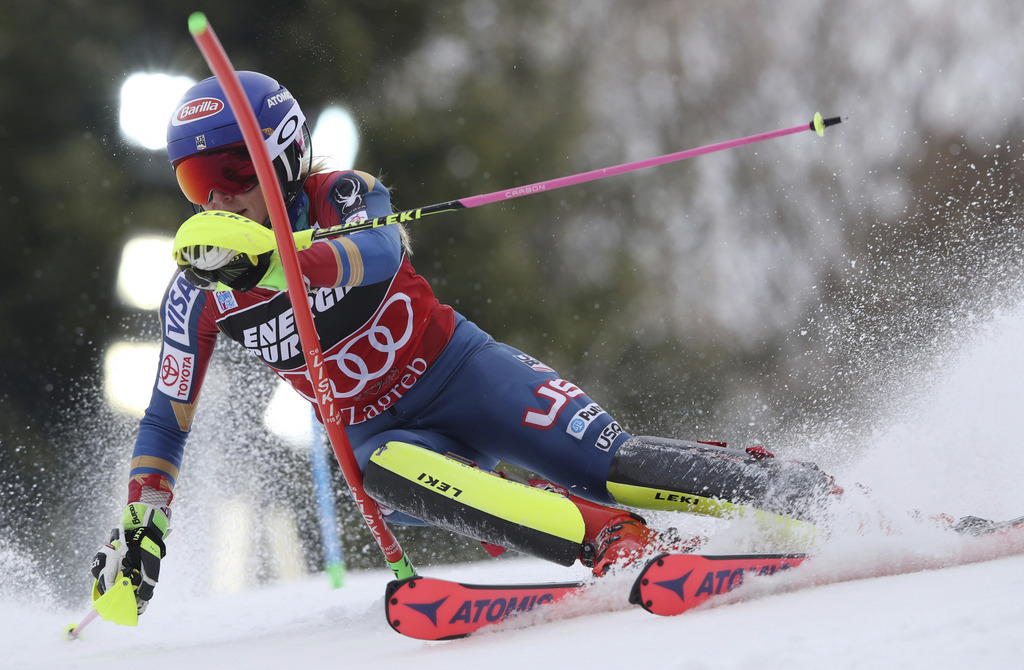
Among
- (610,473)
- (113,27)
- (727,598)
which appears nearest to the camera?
(727,598)

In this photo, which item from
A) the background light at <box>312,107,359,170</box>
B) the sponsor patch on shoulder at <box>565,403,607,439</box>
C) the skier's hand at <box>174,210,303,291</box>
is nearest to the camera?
the skier's hand at <box>174,210,303,291</box>

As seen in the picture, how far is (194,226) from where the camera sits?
4.14ft

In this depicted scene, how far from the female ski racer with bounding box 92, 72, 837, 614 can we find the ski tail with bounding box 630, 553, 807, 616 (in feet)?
0.61

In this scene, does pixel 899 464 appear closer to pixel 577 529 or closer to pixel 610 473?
pixel 610 473

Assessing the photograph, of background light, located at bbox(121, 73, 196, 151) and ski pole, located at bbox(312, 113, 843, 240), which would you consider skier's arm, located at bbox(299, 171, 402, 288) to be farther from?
background light, located at bbox(121, 73, 196, 151)

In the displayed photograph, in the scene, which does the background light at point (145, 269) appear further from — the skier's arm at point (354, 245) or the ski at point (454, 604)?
the ski at point (454, 604)

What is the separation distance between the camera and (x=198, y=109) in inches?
63.7

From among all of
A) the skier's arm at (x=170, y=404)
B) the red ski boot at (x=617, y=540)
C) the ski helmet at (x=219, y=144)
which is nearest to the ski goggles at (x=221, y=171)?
the ski helmet at (x=219, y=144)

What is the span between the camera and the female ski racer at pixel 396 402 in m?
1.38

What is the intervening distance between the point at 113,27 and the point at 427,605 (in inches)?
245

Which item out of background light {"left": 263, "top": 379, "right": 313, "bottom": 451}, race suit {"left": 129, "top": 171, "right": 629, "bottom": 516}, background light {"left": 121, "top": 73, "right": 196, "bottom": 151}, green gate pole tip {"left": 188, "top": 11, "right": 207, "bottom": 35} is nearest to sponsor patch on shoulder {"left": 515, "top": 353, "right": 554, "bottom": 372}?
race suit {"left": 129, "top": 171, "right": 629, "bottom": 516}

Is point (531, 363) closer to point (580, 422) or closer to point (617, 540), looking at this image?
point (580, 422)

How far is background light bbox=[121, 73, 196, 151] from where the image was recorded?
5.81 meters

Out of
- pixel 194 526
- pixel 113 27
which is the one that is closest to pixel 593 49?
pixel 113 27
